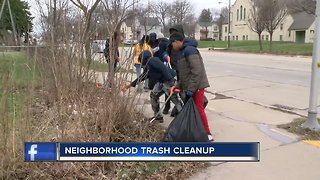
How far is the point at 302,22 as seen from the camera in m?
65.1

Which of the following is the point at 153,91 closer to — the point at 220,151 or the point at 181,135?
the point at 181,135

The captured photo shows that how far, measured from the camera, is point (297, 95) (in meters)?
9.64

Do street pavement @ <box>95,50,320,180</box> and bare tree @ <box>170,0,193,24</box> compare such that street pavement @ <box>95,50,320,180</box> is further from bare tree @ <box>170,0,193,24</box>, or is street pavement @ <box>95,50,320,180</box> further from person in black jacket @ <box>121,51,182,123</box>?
bare tree @ <box>170,0,193,24</box>

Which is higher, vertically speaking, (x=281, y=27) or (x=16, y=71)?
(x=281, y=27)

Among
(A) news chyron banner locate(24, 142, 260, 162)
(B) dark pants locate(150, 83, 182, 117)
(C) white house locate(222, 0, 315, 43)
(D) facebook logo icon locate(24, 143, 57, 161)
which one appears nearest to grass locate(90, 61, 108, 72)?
(B) dark pants locate(150, 83, 182, 117)

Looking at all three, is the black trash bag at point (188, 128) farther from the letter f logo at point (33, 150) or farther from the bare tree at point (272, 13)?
the bare tree at point (272, 13)

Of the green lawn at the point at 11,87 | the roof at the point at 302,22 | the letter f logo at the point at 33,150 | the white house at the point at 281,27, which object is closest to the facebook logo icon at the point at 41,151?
the letter f logo at the point at 33,150

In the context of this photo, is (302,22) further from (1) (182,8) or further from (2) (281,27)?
Result: (1) (182,8)

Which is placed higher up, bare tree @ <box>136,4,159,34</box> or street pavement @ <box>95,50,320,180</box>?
bare tree @ <box>136,4,159,34</box>

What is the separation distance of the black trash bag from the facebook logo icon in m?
2.17

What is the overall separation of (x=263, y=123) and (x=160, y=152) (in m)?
4.57

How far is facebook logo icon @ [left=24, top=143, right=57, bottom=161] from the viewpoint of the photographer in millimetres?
2512

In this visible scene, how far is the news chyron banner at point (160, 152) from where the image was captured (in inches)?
94.8

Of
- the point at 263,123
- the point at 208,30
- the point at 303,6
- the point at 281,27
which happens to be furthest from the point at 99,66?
the point at 208,30
